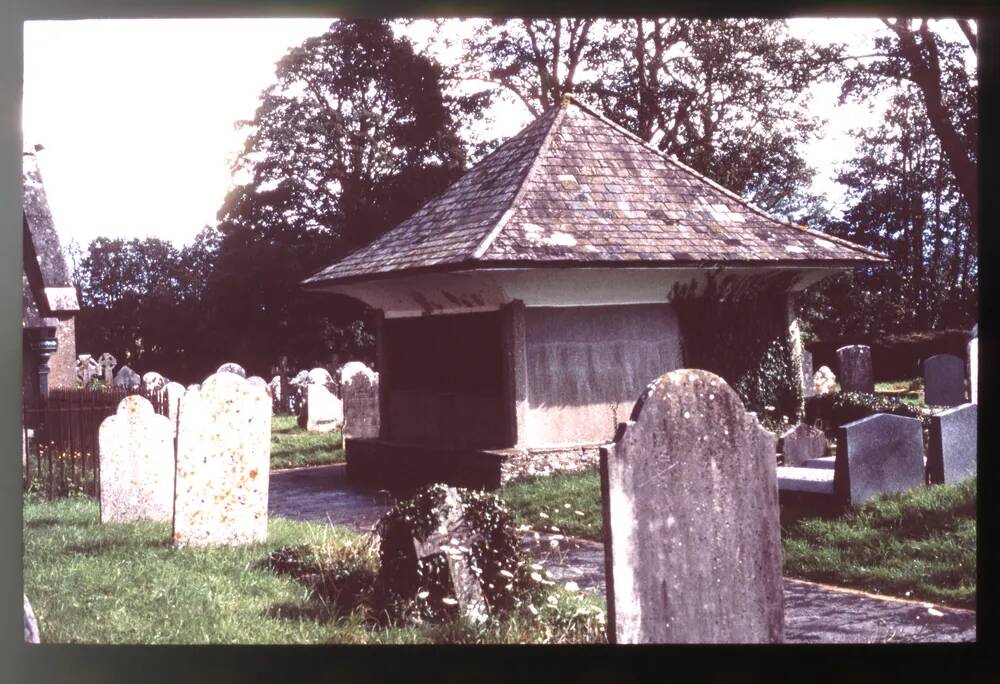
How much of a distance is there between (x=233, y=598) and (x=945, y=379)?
12208 millimetres

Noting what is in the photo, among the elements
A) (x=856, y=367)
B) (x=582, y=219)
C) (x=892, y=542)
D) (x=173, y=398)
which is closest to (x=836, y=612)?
(x=892, y=542)

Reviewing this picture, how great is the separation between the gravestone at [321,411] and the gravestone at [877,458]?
11.3 metres

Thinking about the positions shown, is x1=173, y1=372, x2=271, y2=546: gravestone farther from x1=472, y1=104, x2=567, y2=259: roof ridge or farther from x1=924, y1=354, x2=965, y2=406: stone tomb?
x1=924, y1=354, x2=965, y2=406: stone tomb

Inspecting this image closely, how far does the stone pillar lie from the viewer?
1082 cm

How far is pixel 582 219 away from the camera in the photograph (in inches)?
432

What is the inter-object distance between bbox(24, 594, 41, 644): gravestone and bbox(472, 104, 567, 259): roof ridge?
18.0 feet

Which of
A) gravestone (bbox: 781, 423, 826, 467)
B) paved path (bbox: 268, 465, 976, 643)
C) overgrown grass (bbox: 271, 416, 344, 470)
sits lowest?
paved path (bbox: 268, 465, 976, 643)

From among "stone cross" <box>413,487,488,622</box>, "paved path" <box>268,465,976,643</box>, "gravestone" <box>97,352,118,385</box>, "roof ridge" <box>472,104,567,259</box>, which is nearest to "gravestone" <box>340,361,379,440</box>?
"gravestone" <box>97,352,118,385</box>

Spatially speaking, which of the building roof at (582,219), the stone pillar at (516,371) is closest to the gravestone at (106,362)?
the building roof at (582,219)

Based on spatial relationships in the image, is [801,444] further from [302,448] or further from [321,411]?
[321,411]

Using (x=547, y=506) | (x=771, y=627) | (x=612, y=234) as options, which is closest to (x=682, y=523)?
(x=771, y=627)

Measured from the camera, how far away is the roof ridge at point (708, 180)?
39.4 feet

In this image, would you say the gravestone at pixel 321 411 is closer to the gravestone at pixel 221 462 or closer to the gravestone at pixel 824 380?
the gravestone at pixel 824 380

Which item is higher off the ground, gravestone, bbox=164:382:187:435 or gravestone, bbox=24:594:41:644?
gravestone, bbox=164:382:187:435
